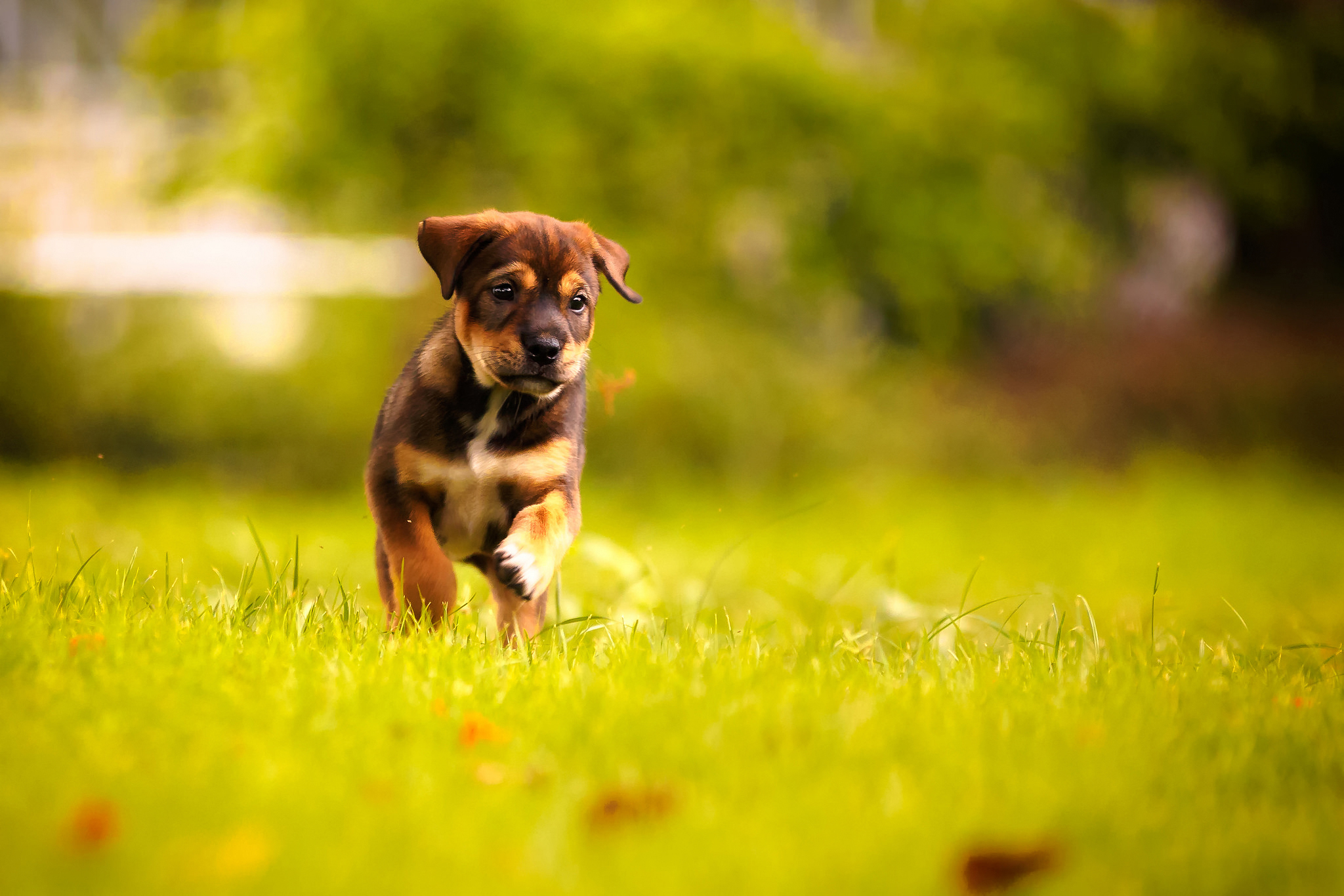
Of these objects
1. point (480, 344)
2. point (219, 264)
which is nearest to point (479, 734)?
point (480, 344)

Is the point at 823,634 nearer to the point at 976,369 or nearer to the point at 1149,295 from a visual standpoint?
the point at 976,369

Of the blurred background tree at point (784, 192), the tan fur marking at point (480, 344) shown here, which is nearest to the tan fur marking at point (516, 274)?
the tan fur marking at point (480, 344)

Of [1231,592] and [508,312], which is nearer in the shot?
[508,312]

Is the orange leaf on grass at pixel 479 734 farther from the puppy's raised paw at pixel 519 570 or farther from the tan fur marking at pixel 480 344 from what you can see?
the tan fur marking at pixel 480 344

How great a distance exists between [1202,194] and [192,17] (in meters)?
13.2

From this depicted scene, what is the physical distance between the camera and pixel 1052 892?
1.85 m

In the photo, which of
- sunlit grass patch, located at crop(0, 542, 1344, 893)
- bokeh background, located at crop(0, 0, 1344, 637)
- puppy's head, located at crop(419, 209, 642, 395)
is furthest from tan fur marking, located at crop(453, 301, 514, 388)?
bokeh background, located at crop(0, 0, 1344, 637)

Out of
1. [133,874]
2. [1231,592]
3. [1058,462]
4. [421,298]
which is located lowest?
[1058,462]

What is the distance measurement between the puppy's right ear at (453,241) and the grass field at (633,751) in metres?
1.00

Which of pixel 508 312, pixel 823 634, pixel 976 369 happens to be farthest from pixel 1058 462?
pixel 508 312

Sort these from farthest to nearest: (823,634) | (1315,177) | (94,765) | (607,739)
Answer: (1315,177) < (823,634) < (607,739) < (94,765)

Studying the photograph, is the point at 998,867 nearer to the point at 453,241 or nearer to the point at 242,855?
the point at 242,855

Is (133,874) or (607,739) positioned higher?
(133,874)

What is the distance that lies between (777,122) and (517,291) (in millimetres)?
9374
